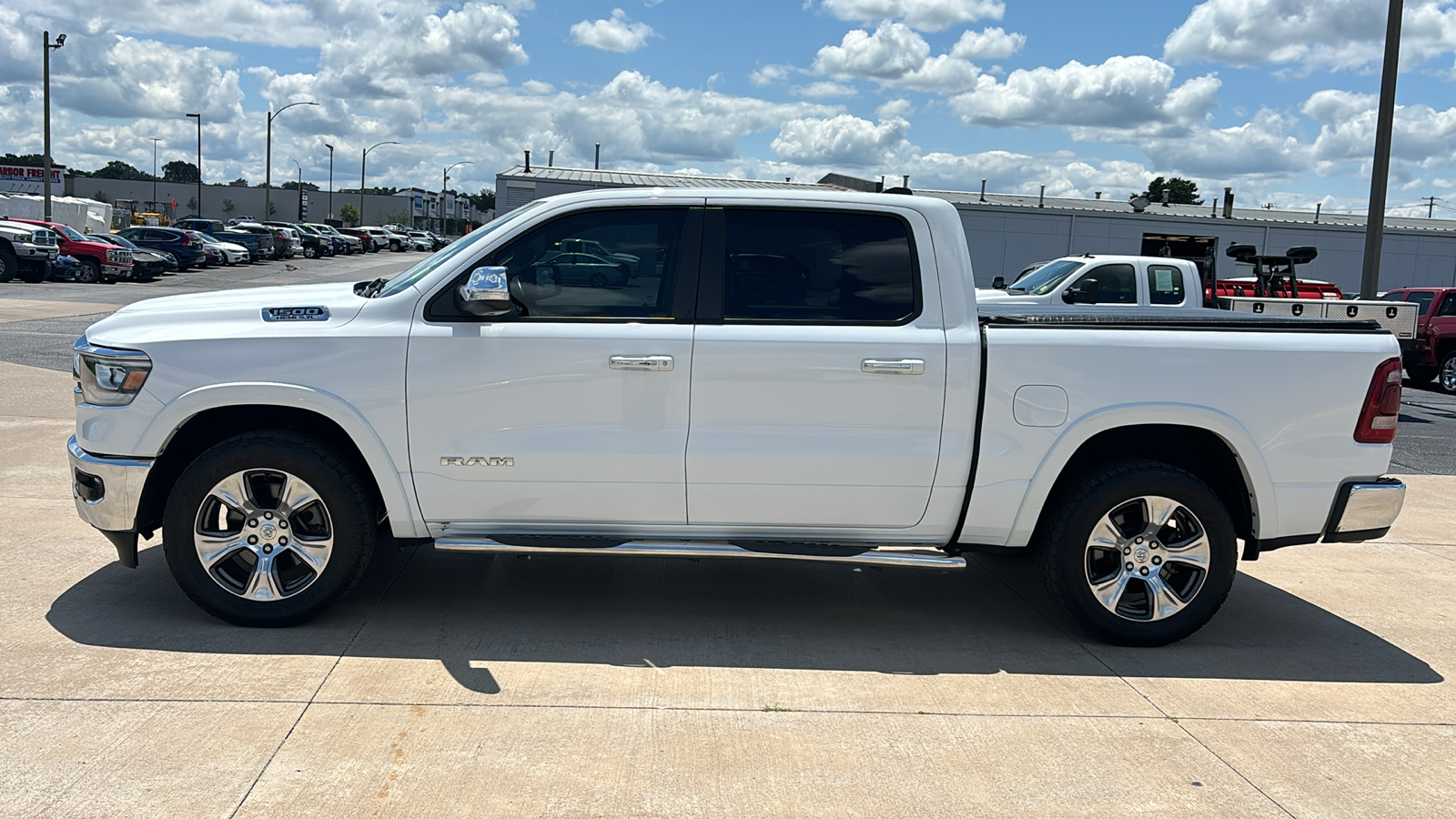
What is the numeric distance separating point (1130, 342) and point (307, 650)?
3700mm

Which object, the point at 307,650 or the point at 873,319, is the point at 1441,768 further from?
the point at 307,650

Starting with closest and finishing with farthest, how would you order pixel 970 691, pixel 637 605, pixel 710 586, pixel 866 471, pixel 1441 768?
1. pixel 1441 768
2. pixel 970 691
3. pixel 866 471
4. pixel 637 605
5. pixel 710 586

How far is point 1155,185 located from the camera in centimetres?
9644

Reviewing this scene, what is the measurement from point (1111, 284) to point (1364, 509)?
9.09 metres

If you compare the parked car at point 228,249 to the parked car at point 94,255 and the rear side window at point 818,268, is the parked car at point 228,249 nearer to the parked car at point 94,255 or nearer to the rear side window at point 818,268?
the parked car at point 94,255

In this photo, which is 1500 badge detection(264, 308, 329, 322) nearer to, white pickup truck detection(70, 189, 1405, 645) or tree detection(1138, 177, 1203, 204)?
white pickup truck detection(70, 189, 1405, 645)

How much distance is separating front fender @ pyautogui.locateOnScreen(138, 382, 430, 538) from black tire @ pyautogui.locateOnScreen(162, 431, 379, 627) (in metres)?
0.14

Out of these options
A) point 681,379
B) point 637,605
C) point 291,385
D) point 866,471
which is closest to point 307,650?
point 291,385

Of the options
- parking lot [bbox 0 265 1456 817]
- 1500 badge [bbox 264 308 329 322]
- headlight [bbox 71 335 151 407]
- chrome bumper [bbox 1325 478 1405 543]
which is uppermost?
1500 badge [bbox 264 308 329 322]

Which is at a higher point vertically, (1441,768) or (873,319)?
(873,319)

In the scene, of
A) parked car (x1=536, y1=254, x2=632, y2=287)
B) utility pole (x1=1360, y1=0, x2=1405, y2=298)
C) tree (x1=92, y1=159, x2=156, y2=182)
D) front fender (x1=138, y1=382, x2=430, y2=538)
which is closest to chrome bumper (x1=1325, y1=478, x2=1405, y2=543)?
parked car (x1=536, y1=254, x2=632, y2=287)

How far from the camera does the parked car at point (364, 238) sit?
6863cm

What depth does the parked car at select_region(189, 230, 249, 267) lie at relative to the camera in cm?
4193

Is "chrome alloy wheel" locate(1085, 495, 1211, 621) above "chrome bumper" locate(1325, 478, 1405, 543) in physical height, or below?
below
